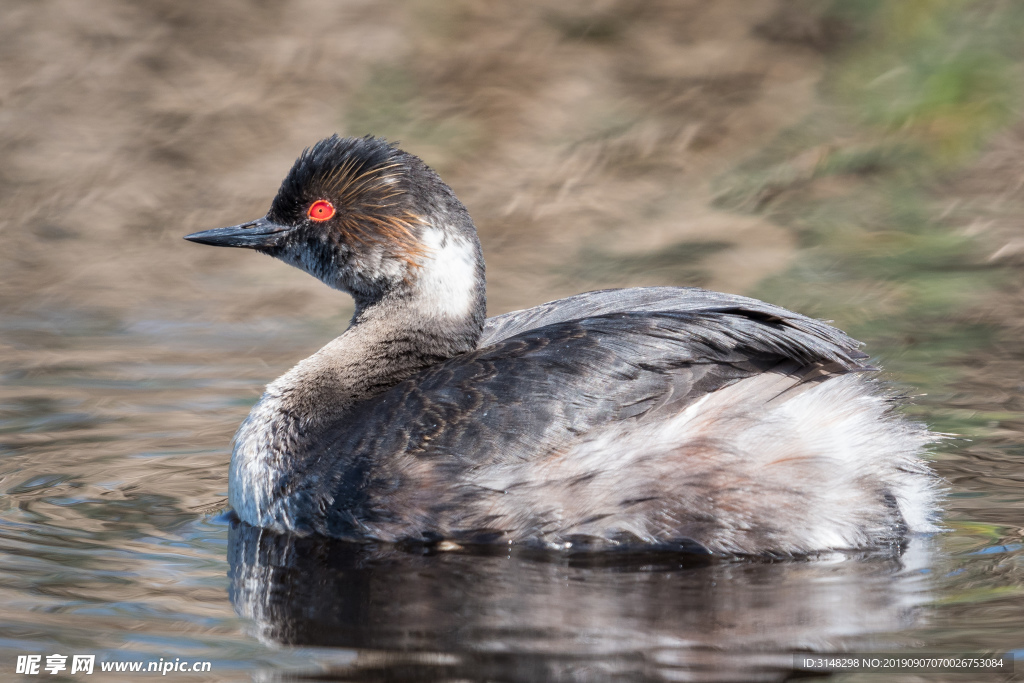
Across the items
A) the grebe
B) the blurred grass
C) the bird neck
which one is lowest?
the grebe

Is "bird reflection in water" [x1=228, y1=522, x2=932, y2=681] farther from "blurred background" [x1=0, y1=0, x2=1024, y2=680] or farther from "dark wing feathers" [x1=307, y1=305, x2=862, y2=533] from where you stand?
"dark wing feathers" [x1=307, y1=305, x2=862, y2=533]

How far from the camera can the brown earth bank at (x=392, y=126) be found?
9359 millimetres

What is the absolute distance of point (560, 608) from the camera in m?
4.40

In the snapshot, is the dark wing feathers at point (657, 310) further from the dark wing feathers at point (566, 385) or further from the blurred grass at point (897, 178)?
the blurred grass at point (897, 178)

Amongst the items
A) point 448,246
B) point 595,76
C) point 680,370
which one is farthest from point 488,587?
point 595,76

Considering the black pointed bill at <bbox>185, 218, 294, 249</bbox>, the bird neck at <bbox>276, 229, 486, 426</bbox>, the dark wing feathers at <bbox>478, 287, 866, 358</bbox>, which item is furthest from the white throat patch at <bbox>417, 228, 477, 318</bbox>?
the black pointed bill at <bbox>185, 218, 294, 249</bbox>

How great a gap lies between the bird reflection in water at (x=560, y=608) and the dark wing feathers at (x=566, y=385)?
0.32 meters

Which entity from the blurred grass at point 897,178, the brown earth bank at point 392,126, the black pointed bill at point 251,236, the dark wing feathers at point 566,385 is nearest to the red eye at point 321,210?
the black pointed bill at point 251,236

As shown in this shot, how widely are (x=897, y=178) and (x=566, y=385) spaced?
6.41m

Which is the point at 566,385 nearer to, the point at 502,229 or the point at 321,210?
the point at 321,210

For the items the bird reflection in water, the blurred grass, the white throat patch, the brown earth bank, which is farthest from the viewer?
the brown earth bank

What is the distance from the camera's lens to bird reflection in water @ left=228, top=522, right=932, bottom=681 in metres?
3.94

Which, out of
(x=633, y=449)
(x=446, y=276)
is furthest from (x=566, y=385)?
(x=446, y=276)

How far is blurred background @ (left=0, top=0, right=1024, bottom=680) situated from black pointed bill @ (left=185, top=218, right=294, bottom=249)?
3.24 feet
